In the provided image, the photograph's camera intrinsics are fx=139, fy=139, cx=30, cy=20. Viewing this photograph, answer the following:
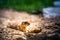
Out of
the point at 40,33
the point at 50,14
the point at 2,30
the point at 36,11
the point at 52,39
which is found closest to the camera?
the point at 52,39

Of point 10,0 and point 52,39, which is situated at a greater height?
point 10,0

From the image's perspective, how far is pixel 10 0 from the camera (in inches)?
195

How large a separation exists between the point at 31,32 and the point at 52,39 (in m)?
0.50

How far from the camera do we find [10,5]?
5.02m

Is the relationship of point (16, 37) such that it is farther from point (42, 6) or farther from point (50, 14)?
point (42, 6)

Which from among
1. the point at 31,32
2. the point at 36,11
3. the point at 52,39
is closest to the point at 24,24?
the point at 31,32

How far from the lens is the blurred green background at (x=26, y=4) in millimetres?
4867

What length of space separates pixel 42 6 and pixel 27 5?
1.74 feet

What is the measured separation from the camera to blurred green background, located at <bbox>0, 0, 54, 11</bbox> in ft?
16.0

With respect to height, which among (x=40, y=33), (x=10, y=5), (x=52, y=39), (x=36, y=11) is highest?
(x=10, y=5)

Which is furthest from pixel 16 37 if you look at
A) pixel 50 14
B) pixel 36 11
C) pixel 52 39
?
pixel 36 11

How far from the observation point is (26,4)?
4938 mm

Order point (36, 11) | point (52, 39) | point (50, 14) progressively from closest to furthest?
point (52, 39)
point (50, 14)
point (36, 11)

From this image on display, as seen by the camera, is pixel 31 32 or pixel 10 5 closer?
pixel 31 32
